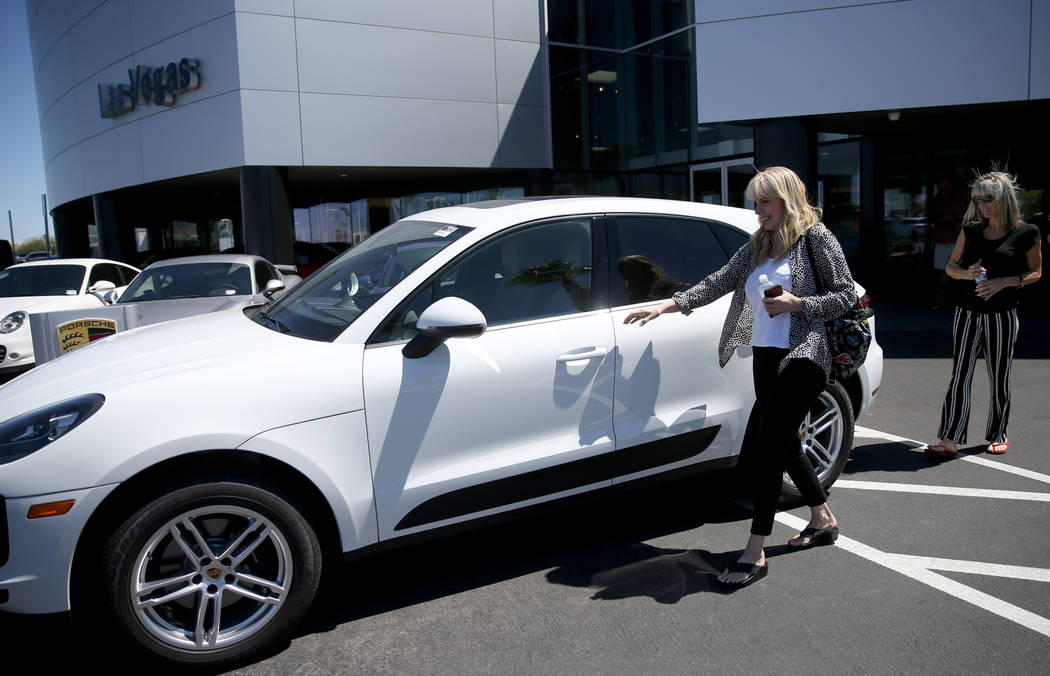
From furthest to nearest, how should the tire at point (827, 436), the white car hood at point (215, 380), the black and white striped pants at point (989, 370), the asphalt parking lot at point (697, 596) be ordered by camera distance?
the black and white striped pants at point (989, 370), the tire at point (827, 436), the asphalt parking lot at point (697, 596), the white car hood at point (215, 380)

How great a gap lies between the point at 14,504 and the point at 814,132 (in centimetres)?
1243

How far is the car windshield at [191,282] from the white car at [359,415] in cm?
521

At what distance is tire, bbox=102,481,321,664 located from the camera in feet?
8.63

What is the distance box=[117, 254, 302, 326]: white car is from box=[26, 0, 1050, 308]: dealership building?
7649 mm

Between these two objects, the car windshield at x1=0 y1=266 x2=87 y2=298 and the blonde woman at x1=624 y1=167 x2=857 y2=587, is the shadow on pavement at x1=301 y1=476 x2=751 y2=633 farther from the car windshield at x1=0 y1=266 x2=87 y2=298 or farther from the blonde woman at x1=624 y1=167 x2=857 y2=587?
the car windshield at x1=0 y1=266 x2=87 y2=298

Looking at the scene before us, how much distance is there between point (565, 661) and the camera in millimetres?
2850

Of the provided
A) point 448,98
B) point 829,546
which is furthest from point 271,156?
point 829,546

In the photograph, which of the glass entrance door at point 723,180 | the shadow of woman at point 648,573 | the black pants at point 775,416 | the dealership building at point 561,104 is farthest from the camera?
the glass entrance door at point 723,180

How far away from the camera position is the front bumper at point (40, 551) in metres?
2.49

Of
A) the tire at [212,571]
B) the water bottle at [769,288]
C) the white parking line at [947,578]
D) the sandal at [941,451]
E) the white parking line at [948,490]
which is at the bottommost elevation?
the white parking line at [947,578]

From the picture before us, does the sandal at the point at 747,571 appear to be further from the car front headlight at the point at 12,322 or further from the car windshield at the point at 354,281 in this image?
the car front headlight at the point at 12,322

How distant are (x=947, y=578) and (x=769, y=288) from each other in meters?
1.57

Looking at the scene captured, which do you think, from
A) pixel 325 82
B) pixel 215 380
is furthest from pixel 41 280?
pixel 215 380

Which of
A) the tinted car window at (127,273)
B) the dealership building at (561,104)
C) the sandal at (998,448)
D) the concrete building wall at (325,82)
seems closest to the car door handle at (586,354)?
the sandal at (998,448)
